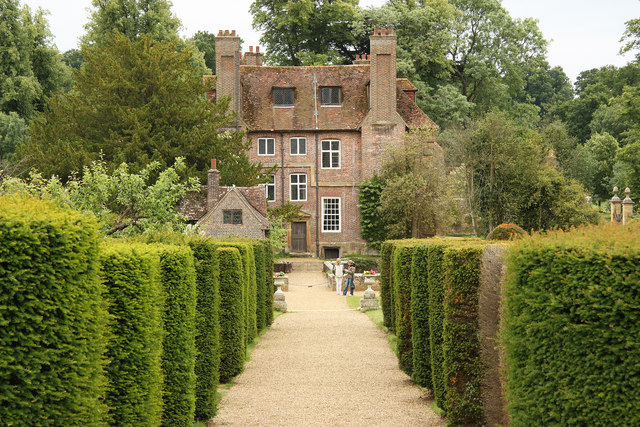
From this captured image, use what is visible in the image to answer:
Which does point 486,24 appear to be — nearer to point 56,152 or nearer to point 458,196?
point 458,196

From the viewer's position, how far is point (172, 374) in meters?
8.41

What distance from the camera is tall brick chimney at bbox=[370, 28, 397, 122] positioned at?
45750mm

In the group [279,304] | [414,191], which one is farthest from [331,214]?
[279,304]

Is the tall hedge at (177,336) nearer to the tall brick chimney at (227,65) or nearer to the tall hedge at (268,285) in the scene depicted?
the tall hedge at (268,285)

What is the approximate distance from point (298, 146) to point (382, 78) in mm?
7149

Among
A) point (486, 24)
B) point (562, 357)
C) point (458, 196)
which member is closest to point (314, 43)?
point (486, 24)

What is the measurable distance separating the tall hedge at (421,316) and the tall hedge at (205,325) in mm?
3465

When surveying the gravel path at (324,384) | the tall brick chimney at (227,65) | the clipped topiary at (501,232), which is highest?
the tall brick chimney at (227,65)

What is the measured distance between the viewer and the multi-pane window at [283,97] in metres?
48.3

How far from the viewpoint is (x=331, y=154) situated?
47.5m

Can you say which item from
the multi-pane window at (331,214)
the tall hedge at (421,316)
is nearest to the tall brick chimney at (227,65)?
the multi-pane window at (331,214)

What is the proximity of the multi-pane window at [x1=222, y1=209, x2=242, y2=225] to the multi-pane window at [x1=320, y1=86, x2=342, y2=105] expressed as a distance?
16.3 meters

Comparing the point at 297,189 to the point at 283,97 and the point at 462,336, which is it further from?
the point at 462,336

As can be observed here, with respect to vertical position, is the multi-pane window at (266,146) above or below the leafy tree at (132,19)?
below
